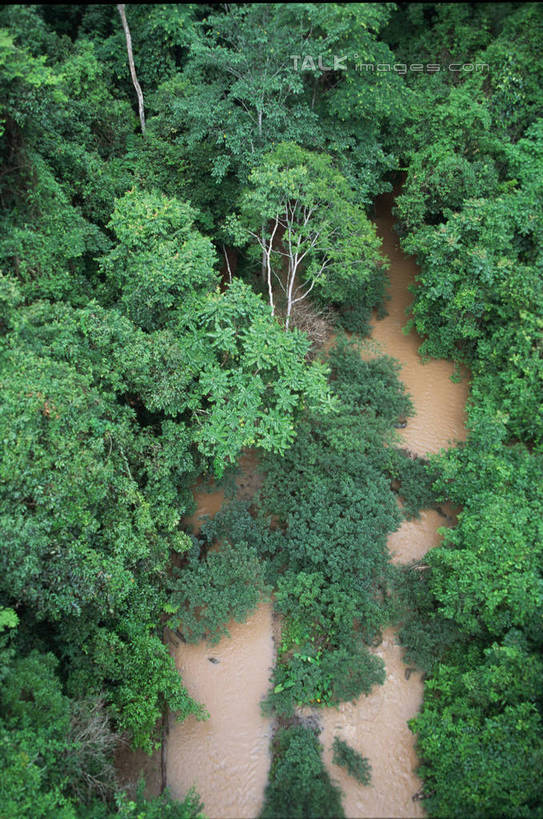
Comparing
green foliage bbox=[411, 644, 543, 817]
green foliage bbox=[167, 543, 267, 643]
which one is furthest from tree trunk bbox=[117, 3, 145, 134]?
green foliage bbox=[411, 644, 543, 817]

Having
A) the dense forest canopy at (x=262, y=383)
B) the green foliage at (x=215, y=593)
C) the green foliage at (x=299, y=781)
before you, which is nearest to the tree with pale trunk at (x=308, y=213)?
the dense forest canopy at (x=262, y=383)

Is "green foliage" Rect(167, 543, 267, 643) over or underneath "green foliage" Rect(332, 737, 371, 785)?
over

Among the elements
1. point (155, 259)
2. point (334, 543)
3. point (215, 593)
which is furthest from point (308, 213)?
point (215, 593)

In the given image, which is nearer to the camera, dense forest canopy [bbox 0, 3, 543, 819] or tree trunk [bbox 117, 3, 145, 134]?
dense forest canopy [bbox 0, 3, 543, 819]

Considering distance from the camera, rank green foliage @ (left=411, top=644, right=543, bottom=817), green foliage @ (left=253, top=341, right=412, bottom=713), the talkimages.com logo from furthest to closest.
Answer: the talkimages.com logo
green foliage @ (left=253, top=341, right=412, bottom=713)
green foliage @ (left=411, top=644, right=543, bottom=817)

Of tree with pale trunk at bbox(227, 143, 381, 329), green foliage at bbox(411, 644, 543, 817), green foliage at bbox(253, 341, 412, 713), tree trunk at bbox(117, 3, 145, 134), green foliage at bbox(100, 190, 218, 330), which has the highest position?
tree trunk at bbox(117, 3, 145, 134)

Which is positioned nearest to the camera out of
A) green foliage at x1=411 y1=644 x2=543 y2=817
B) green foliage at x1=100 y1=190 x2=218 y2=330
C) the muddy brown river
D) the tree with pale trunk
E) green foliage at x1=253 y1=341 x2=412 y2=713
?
green foliage at x1=411 y1=644 x2=543 y2=817

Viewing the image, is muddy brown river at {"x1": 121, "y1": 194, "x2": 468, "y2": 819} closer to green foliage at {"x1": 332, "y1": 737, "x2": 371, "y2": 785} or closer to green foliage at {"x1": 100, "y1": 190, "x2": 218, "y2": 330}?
green foliage at {"x1": 332, "y1": 737, "x2": 371, "y2": 785}
